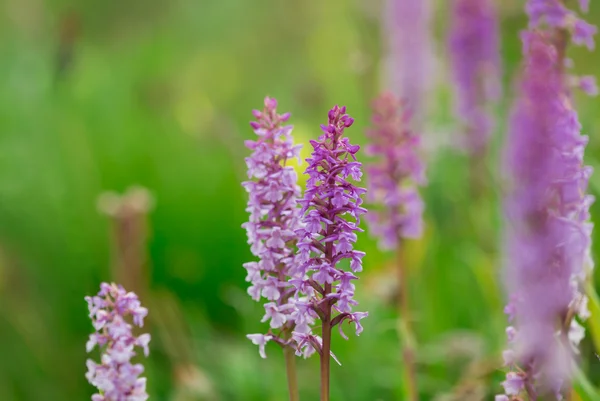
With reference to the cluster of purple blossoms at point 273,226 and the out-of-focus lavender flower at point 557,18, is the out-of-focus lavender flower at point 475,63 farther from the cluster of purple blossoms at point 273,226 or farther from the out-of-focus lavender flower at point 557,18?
the cluster of purple blossoms at point 273,226

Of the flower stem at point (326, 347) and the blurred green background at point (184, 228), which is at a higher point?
the blurred green background at point (184, 228)

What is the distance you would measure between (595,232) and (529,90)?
1.89 meters

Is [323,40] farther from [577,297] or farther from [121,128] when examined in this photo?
[577,297]

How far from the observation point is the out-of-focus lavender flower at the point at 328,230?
110 centimetres

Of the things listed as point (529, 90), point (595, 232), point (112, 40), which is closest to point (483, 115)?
point (595, 232)

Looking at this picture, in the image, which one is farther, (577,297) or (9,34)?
(9,34)

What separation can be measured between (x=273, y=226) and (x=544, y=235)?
38 cm

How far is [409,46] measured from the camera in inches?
151

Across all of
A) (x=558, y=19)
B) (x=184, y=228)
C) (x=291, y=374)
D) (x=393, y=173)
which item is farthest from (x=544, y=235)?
(x=184, y=228)

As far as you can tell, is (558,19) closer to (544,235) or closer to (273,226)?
(544,235)

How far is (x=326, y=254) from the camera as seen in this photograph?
1.12 meters

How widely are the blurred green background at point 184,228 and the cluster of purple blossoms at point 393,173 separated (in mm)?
403

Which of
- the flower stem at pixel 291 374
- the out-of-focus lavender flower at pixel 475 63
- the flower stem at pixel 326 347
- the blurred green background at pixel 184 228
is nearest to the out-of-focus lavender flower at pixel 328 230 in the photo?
the flower stem at pixel 326 347

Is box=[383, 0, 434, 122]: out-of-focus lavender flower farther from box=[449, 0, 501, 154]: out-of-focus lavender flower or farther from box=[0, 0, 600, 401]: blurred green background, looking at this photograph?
box=[449, 0, 501, 154]: out-of-focus lavender flower
